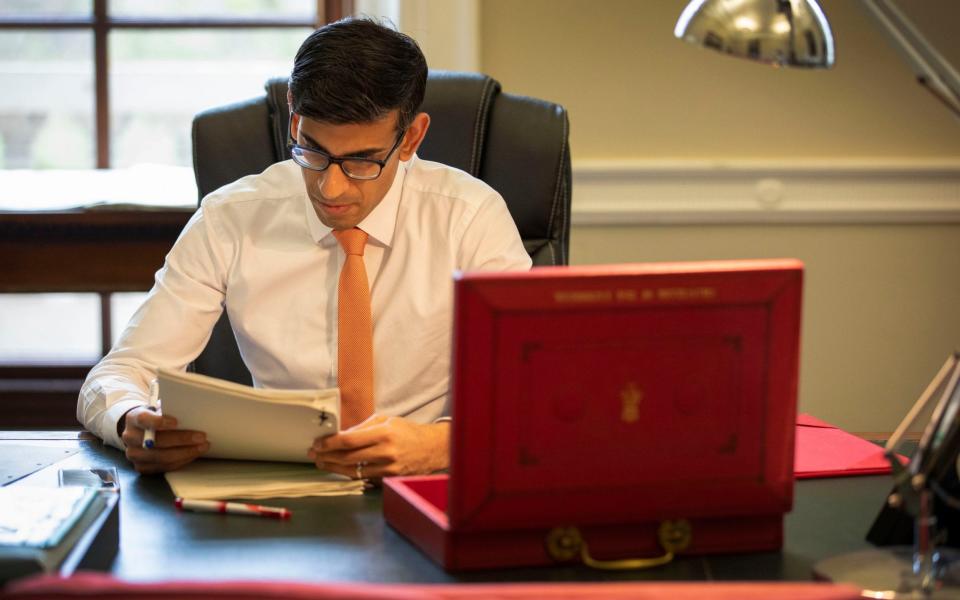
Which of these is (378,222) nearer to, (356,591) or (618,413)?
(618,413)

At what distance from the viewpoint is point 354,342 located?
1777 mm

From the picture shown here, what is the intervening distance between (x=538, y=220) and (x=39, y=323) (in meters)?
1.71

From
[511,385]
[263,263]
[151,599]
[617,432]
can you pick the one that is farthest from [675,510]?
[263,263]

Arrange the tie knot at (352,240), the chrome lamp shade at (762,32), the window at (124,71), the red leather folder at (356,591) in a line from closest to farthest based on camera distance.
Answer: the red leather folder at (356,591), the chrome lamp shade at (762,32), the tie knot at (352,240), the window at (124,71)

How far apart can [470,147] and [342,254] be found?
31cm

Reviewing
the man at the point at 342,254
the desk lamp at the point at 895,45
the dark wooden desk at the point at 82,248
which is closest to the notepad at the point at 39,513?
the man at the point at 342,254

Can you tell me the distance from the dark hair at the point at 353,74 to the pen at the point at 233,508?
665mm

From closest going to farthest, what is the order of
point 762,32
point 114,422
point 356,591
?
point 356,591, point 762,32, point 114,422

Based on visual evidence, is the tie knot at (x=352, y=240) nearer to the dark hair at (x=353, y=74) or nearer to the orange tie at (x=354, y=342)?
the orange tie at (x=354, y=342)

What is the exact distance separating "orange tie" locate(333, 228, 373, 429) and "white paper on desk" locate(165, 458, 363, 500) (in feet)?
0.81

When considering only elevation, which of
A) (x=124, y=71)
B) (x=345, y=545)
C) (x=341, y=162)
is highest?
(x=124, y=71)

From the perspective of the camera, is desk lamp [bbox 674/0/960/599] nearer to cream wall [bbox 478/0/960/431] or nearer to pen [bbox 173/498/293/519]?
pen [bbox 173/498/293/519]

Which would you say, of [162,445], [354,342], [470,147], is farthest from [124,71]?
[162,445]

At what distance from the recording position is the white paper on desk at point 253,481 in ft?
4.50
